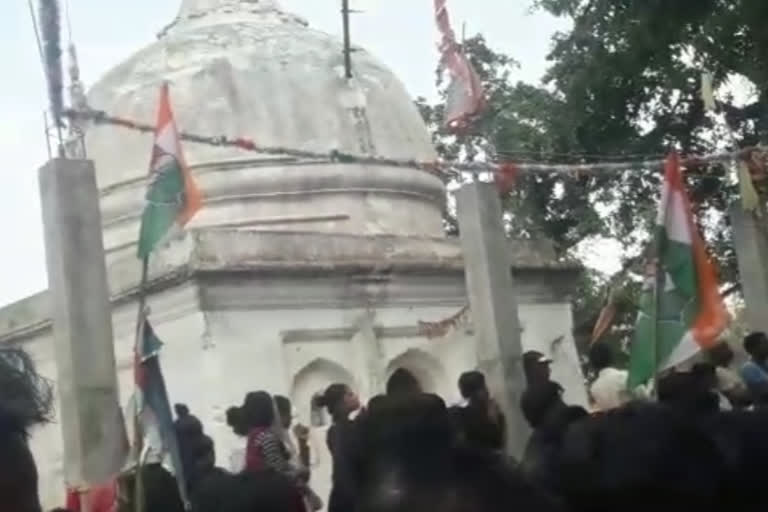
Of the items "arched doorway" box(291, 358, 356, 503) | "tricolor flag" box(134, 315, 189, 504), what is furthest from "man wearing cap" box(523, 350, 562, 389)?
"arched doorway" box(291, 358, 356, 503)

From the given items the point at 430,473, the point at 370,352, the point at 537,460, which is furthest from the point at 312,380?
the point at 430,473

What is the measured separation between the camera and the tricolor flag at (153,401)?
6.32 meters

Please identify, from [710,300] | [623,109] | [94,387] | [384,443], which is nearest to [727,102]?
[623,109]

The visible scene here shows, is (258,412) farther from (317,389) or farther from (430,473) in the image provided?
(317,389)

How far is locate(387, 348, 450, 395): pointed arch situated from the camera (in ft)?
49.8

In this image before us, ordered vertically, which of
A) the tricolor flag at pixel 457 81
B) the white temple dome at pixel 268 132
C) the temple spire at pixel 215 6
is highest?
the temple spire at pixel 215 6

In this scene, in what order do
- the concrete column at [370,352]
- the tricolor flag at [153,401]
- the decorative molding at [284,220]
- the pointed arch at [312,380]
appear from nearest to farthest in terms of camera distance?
the tricolor flag at [153,401], the pointed arch at [312,380], the concrete column at [370,352], the decorative molding at [284,220]

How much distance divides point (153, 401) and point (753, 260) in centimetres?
693

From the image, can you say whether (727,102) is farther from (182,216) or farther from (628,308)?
(182,216)

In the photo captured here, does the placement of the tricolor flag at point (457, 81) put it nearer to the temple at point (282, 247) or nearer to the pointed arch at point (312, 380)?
the temple at point (282, 247)

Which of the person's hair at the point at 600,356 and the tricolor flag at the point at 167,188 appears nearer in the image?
the tricolor flag at the point at 167,188

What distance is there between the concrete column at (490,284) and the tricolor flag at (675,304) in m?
2.63

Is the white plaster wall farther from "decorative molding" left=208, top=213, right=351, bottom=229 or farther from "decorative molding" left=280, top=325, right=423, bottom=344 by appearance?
"decorative molding" left=208, top=213, right=351, bottom=229

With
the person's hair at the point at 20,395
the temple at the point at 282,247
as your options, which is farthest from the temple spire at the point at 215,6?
the person's hair at the point at 20,395
